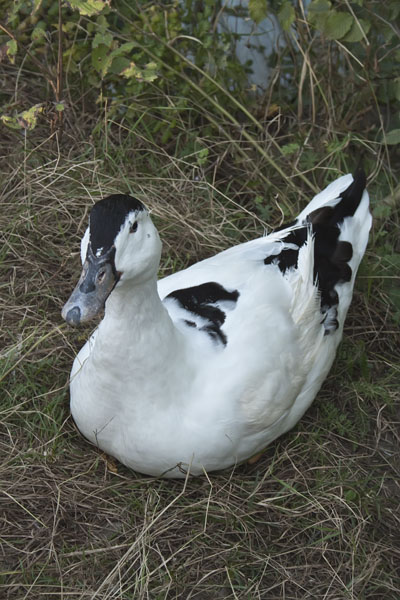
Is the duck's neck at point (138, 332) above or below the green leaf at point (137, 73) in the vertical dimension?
below

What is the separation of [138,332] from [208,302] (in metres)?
0.46

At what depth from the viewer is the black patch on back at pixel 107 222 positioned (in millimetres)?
2088

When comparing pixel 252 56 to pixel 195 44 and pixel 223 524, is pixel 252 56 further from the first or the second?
pixel 223 524

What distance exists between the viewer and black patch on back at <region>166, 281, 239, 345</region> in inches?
106

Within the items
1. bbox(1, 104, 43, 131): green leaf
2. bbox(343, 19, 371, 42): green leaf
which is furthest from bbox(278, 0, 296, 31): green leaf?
bbox(1, 104, 43, 131): green leaf

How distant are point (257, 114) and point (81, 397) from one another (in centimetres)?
195

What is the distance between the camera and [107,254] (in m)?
2.08

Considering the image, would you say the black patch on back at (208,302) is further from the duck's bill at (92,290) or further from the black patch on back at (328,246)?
the duck's bill at (92,290)

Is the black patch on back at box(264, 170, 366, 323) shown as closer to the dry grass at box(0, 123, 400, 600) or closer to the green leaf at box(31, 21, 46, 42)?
the dry grass at box(0, 123, 400, 600)

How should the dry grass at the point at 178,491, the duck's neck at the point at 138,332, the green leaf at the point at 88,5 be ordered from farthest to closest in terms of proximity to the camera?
the green leaf at the point at 88,5 → the dry grass at the point at 178,491 → the duck's neck at the point at 138,332

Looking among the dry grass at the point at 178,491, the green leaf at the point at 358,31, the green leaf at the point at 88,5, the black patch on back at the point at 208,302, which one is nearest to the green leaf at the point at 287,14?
the green leaf at the point at 358,31

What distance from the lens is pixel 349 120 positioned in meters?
3.93

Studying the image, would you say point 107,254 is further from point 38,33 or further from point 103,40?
point 38,33

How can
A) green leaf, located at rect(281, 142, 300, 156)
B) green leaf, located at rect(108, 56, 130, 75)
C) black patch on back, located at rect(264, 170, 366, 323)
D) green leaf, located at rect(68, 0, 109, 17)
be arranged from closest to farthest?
1. black patch on back, located at rect(264, 170, 366, 323)
2. green leaf, located at rect(68, 0, 109, 17)
3. green leaf, located at rect(108, 56, 130, 75)
4. green leaf, located at rect(281, 142, 300, 156)
